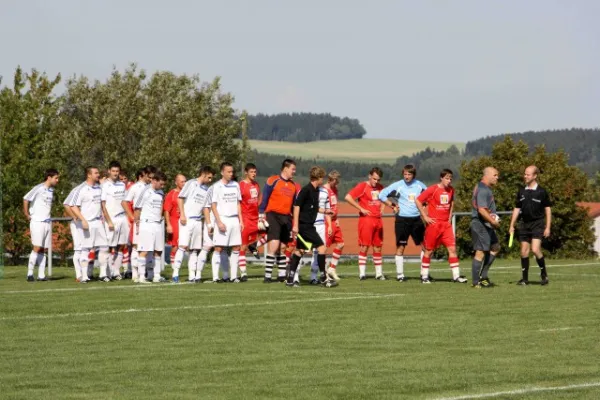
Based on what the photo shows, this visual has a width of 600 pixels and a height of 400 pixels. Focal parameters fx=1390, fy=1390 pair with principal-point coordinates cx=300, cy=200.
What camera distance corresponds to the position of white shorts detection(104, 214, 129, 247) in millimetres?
25406

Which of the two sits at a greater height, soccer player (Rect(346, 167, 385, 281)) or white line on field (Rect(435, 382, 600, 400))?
soccer player (Rect(346, 167, 385, 281))

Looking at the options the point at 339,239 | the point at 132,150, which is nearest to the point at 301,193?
the point at 339,239

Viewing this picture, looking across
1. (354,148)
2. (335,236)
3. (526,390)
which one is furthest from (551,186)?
(526,390)

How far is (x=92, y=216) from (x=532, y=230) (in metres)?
8.01

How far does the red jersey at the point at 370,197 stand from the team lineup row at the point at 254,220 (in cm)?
2

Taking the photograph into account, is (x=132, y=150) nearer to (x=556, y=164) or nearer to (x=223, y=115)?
(x=223, y=115)

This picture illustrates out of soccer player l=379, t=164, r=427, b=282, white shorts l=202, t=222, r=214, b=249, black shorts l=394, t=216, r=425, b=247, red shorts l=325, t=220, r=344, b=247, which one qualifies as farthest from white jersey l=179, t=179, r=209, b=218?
black shorts l=394, t=216, r=425, b=247

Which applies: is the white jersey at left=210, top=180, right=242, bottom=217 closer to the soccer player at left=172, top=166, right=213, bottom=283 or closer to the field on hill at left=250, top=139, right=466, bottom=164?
the soccer player at left=172, top=166, right=213, bottom=283

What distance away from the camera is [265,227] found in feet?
79.4

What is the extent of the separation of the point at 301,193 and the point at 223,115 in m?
75.2

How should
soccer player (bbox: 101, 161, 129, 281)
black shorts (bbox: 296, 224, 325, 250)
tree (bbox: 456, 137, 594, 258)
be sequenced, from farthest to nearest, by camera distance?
1. tree (bbox: 456, 137, 594, 258)
2. soccer player (bbox: 101, 161, 129, 281)
3. black shorts (bbox: 296, 224, 325, 250)

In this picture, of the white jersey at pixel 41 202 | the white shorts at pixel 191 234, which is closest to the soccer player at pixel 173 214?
the white shorts at pixel 191 234

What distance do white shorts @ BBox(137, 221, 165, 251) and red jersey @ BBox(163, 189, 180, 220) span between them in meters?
1.85

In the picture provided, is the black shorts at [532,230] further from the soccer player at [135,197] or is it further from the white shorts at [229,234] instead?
the soccer player at [135,197]
